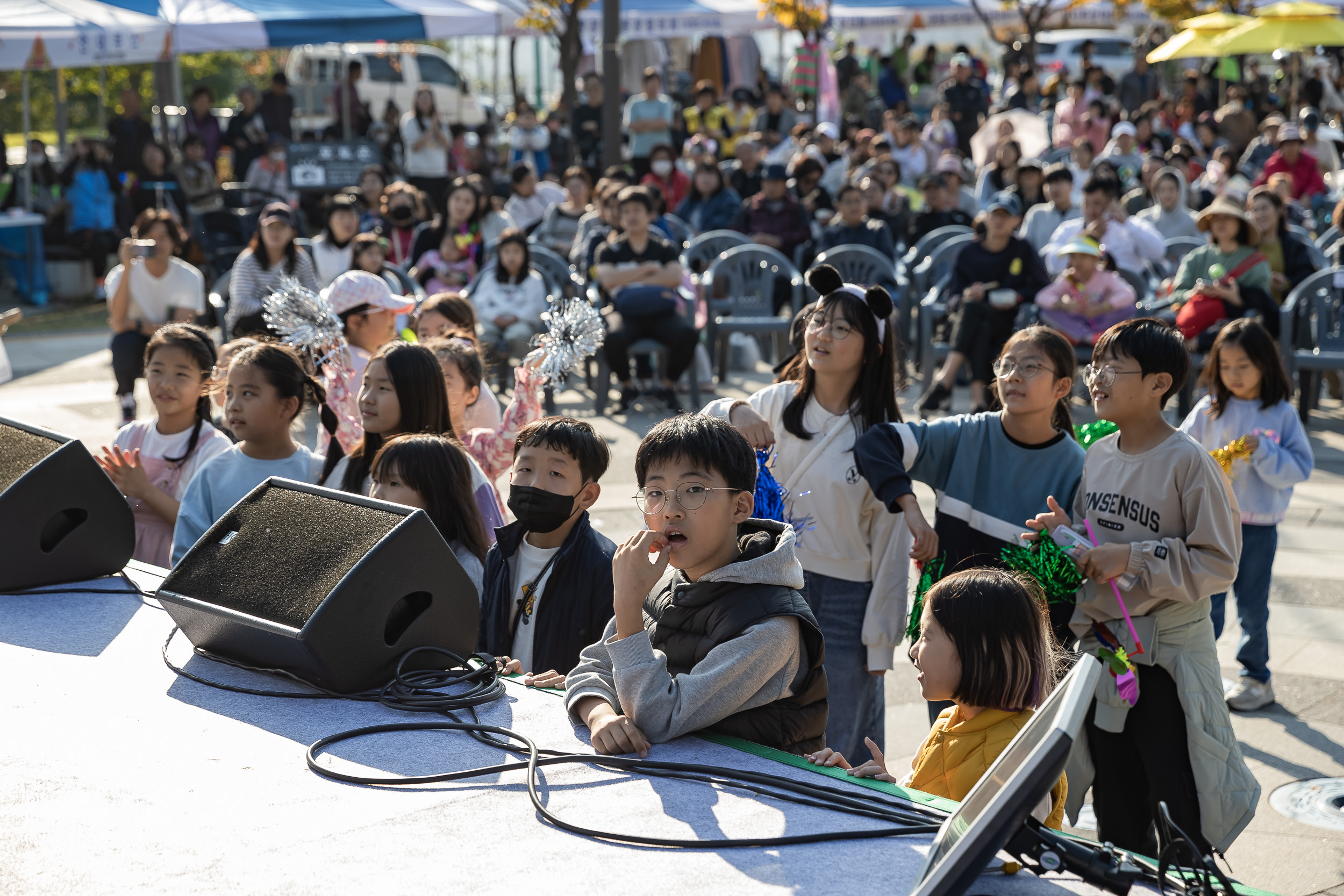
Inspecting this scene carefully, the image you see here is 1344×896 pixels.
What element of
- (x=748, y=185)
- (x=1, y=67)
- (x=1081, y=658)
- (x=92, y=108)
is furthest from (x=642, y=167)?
(x=92, y=108)

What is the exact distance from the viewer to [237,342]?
4863 millimetres

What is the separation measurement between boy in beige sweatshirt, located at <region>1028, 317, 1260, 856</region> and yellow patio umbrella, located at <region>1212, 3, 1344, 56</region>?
11.8 metres

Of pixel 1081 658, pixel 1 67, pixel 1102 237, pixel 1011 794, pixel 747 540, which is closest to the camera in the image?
pixel 1011 794

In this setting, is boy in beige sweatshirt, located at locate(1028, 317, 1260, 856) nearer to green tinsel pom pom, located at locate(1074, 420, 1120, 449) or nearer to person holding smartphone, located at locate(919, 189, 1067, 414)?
green tinsel pom pom, located at locate(1074, 420, 1120, 449)

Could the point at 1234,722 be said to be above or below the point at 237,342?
below

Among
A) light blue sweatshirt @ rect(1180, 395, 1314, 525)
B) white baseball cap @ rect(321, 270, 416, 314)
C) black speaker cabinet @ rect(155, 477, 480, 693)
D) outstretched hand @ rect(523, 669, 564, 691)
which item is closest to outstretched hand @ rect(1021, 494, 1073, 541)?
outstretched hand @ rect(523, 669, 564, 691)

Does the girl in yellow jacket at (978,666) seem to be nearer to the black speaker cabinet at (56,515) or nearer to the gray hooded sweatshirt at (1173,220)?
the black speaker cabinet at (56,515)

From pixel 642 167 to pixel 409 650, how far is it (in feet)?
43.5

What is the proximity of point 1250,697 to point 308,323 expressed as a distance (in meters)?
3.81

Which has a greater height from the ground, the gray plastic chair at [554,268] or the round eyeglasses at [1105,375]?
the round eyeglasses at [1105,375]

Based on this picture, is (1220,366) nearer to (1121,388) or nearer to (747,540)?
(1121,388)

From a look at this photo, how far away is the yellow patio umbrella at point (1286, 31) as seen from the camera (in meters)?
13.4

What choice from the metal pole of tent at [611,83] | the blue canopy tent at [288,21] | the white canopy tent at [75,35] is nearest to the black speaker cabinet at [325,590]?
the metal pole of tent at [611,83]

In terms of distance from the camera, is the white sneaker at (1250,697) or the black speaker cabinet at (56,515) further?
the white sneaker at (1250,697)
